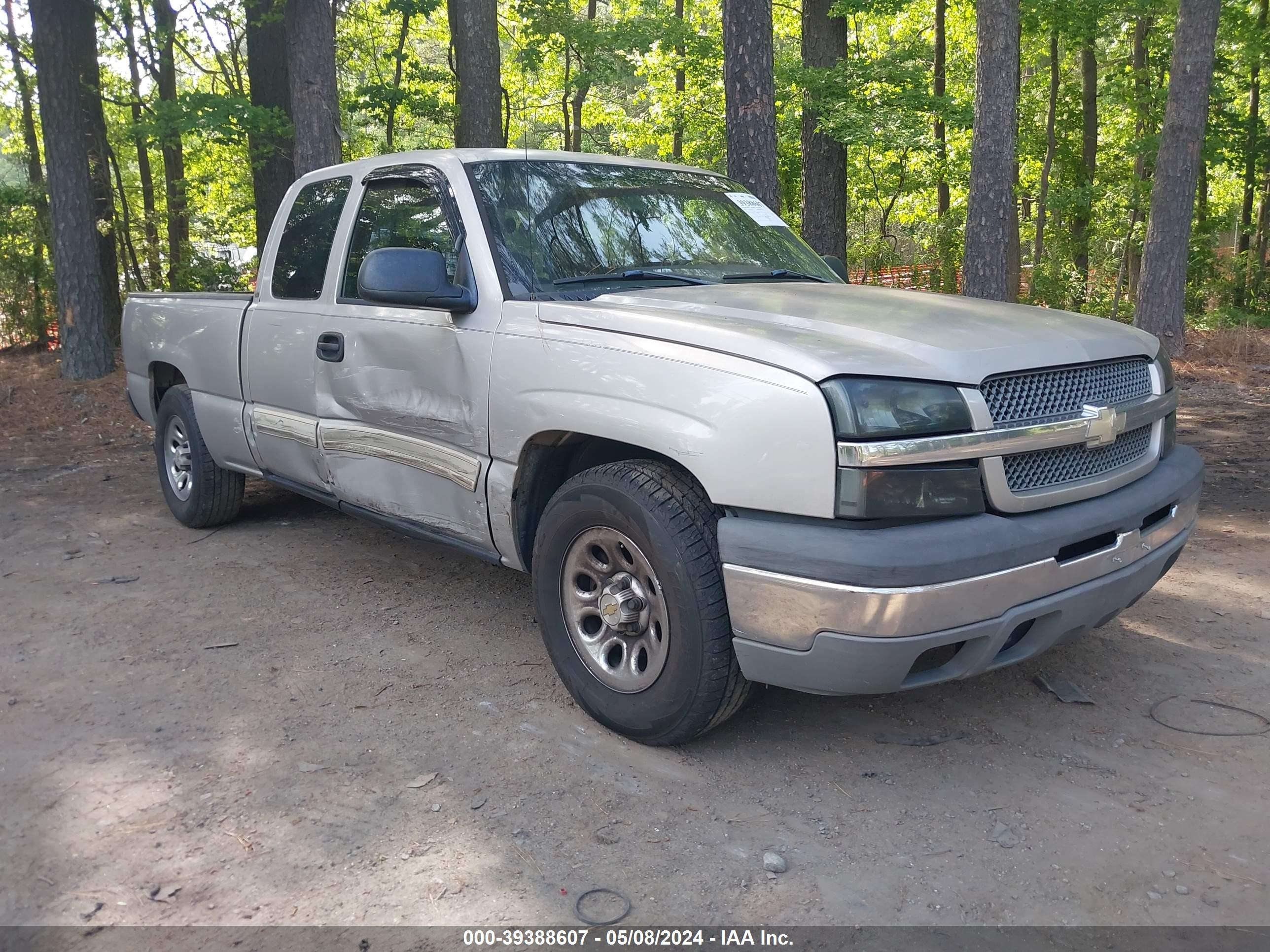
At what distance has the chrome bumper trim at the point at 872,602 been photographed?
105 inches

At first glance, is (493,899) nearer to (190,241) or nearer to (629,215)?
(629,215)

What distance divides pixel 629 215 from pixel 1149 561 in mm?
2298

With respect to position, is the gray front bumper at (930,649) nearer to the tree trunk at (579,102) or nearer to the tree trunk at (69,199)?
the tree trunk at (69,199)

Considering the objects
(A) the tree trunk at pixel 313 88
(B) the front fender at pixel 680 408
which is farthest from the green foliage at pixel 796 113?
(B) the front fender at pixel 680 408

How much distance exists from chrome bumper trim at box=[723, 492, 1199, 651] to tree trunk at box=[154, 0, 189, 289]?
37.6 feet

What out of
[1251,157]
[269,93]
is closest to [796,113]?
[269,93]

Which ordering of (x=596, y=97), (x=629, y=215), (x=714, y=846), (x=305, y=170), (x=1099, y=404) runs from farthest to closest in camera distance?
(x=596, y=97)
(x=305, y=170)
(x=629, y=215)
(x=1099, y=404)
(x=714, y=846)

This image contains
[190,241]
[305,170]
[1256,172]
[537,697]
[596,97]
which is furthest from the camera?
[596,97]

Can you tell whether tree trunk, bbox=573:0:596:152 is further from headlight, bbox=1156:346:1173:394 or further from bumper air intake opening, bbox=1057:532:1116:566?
bumper air intake opening, bbox=1057:532:1116:566

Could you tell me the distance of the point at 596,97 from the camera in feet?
86.3

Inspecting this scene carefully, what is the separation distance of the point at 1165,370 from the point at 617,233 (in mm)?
2090

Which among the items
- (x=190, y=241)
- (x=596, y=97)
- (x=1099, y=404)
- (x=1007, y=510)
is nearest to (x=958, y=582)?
(x=1007, y=510)

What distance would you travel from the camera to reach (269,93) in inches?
523

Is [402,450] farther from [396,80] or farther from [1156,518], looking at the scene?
[396,80]
